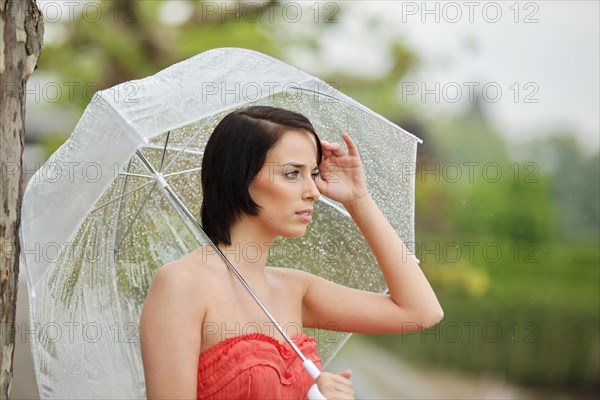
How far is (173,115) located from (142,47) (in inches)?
264

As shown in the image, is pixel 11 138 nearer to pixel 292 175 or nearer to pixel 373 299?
pixel 292 175

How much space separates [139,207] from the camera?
Answer: 2748 millimetres

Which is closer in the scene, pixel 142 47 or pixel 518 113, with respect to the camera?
pixel 142 47

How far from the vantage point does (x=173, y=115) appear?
230cm

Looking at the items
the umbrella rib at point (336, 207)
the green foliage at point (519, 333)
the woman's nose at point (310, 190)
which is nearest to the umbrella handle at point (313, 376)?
the woman's nose at point (310, 190)

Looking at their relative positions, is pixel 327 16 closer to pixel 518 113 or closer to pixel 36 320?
pixel 36 320

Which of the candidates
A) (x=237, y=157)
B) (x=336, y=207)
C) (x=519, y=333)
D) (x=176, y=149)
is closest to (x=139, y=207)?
(x=176, y=149)

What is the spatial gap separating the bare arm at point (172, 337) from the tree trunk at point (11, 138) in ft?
1.29

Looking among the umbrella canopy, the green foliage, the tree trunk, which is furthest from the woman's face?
the green foliage

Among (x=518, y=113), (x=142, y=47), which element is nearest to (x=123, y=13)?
(x=142, y=47)

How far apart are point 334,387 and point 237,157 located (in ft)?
2.08

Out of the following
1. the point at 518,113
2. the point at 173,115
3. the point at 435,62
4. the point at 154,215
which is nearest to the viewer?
the point at 173,115

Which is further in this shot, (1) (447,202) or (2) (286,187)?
(1) (447,202)

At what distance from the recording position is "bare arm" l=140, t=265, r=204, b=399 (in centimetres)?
231
